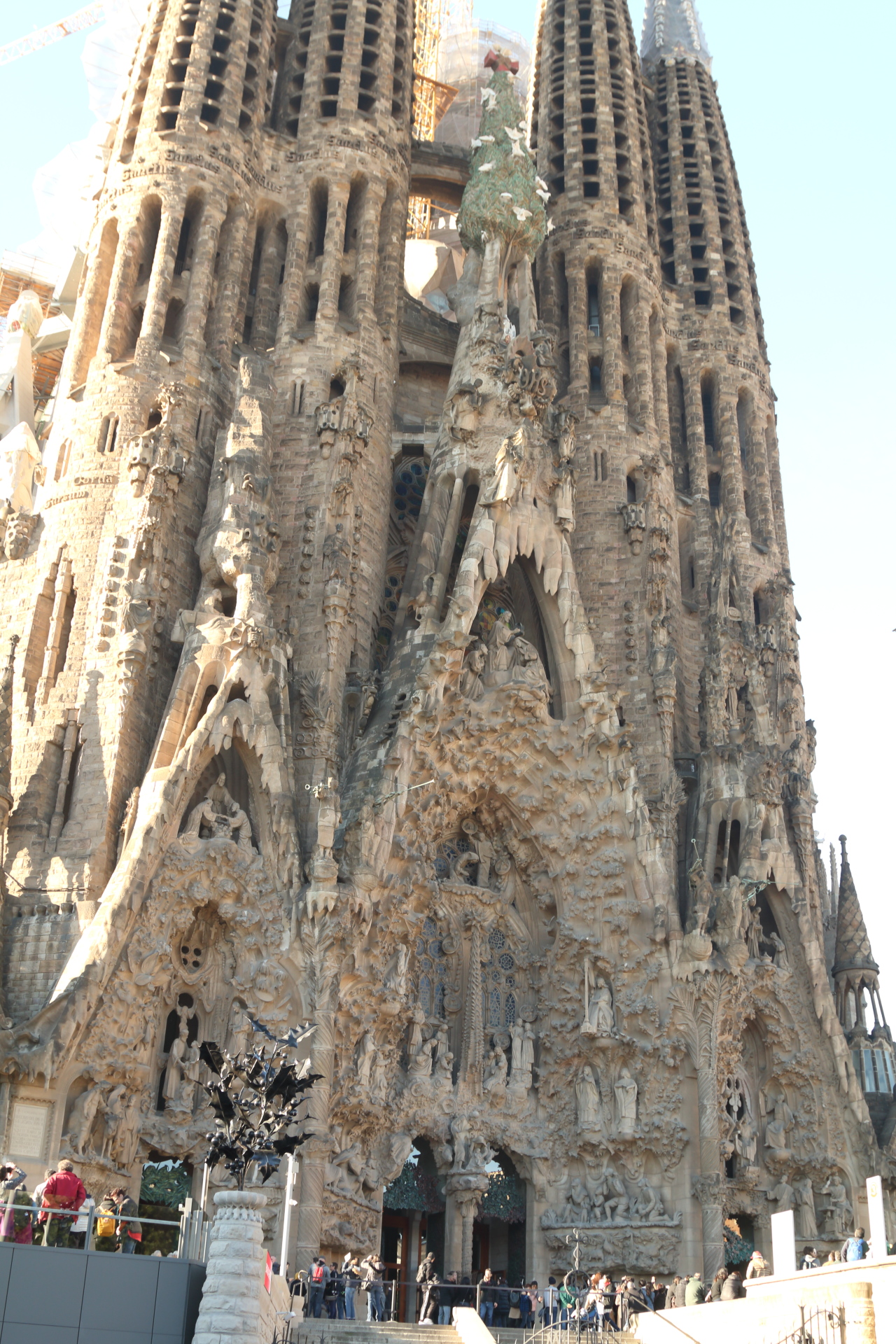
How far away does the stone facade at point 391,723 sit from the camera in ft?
64.5

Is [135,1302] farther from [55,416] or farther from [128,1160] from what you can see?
[55,416]

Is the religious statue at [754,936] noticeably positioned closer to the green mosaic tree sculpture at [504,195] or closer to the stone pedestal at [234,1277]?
the green mosaic tree sculpture at [504,195]

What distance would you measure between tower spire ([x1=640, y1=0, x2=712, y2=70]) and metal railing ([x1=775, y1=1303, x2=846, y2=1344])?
32.4 meters

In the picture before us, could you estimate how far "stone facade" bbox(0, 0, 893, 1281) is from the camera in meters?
19.7

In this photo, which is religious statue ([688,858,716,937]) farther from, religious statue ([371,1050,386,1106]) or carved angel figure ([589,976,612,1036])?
religious statue ([371,1050,386,1106])

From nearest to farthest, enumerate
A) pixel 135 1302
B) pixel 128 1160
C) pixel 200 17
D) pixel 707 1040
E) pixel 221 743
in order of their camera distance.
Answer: pixel 135 1302 < pixel 128 1160 < pixel 221 743 < pixel 707 1040 < pixel 200 17

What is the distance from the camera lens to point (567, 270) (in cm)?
3156

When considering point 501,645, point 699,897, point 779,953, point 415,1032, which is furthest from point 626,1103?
point 501,645

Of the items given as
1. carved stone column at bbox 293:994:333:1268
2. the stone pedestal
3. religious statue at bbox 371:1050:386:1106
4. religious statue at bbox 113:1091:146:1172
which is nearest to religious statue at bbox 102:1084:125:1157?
religious statue at bbox 113:1091:146:1172

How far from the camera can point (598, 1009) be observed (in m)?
22.2

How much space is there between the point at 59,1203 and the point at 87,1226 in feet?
1.14

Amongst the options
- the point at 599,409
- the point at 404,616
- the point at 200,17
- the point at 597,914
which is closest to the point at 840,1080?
the point at 597,914

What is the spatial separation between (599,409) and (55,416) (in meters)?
11.0

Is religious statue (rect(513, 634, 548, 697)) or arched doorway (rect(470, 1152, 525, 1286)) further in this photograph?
religious statue (rect(513, 634, 548, 697))
